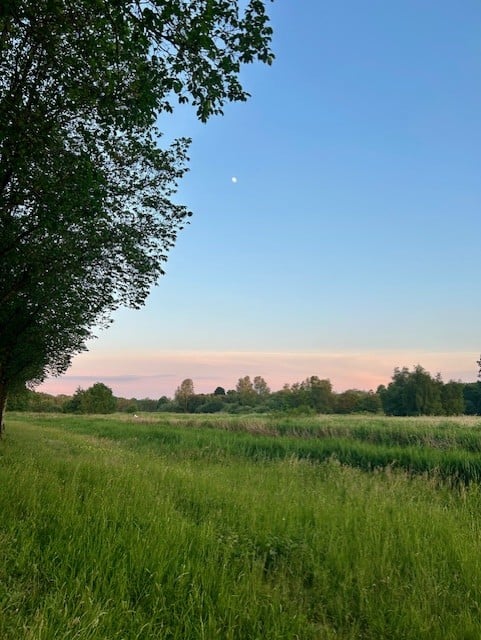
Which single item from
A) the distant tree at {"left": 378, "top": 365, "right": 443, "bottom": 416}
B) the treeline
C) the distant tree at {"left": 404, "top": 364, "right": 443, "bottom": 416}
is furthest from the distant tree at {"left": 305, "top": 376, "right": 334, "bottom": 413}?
the distant tree at {"left": 404, "top": 364, "right": 443, "bottom": 416}

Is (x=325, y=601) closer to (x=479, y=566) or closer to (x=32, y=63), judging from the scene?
(x=479, y=566)

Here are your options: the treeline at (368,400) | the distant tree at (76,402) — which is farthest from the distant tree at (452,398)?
the distant tree at (76,402)

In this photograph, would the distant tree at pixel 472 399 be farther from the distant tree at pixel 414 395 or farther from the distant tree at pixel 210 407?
the distant tree at pixel 210 407

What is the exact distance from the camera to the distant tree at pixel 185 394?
170m

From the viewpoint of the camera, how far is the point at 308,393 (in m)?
144

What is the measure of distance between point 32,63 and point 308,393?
14051cm

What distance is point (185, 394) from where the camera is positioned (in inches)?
7106

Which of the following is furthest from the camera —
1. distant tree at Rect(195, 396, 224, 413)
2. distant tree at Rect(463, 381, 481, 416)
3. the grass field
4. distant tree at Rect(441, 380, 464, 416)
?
distant tree at Rect(195, 396, 224, 413)

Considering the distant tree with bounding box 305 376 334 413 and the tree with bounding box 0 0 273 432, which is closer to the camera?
the tree with bounding box 0 0 273 432

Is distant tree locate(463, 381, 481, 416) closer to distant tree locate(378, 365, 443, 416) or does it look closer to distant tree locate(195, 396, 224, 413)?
distant tree locate(378, 365, 443, 416)

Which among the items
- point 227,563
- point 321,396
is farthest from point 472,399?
point 227,563

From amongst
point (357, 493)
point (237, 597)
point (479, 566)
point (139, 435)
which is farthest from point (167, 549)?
point (139, 435)

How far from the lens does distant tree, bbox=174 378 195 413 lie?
170m

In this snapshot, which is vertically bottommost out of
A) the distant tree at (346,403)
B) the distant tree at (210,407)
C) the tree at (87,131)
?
the distant tree at (210,407)
